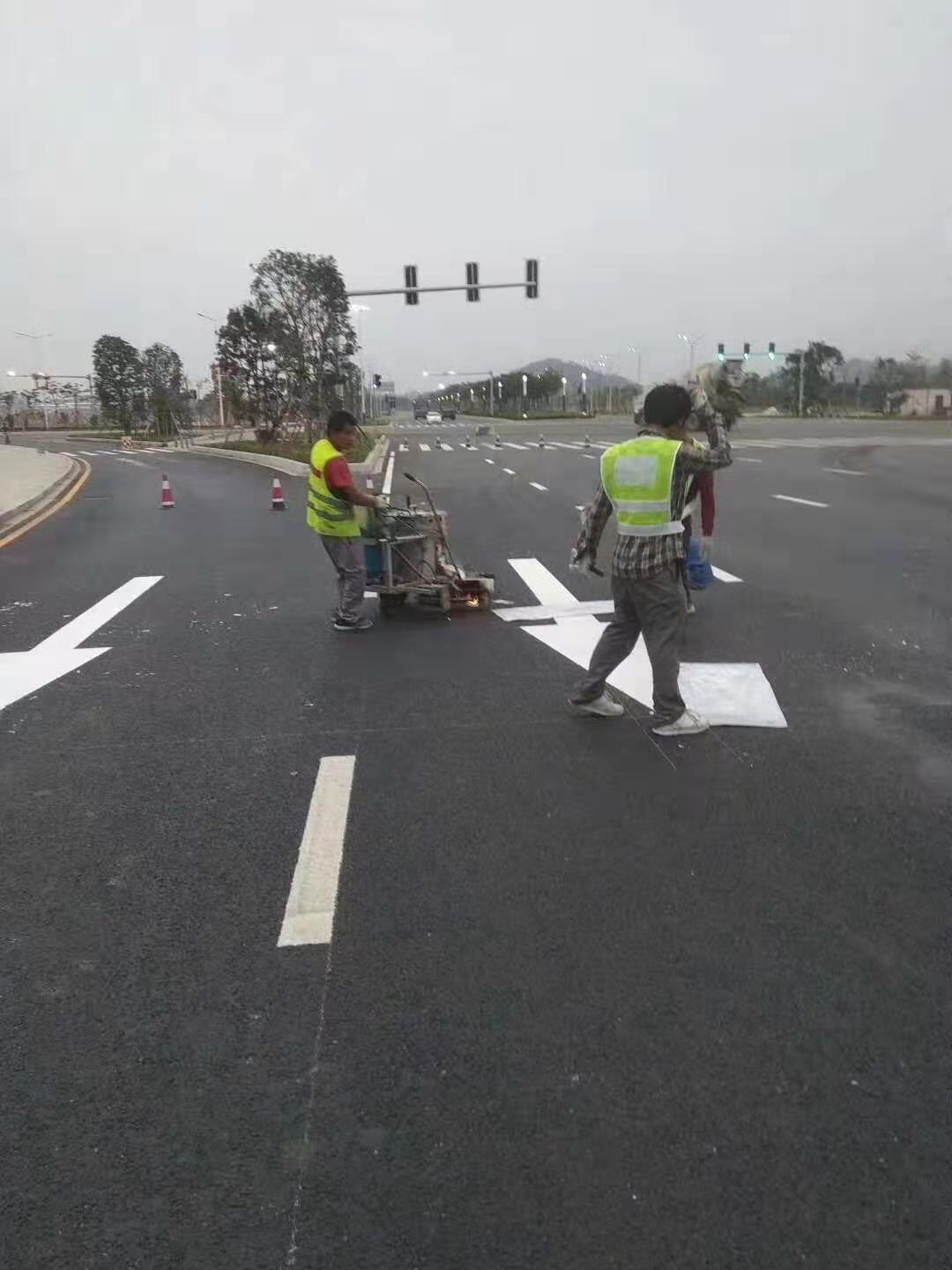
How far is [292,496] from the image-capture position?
2295 cm

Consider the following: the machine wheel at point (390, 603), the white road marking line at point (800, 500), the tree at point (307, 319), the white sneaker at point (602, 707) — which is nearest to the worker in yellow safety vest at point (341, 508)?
the machine wheel at point (390, 603)

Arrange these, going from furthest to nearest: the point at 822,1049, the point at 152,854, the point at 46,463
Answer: the point at 46,463 → the point at 152,854 → the point at 822,1049

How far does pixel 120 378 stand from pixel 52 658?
77.8 m

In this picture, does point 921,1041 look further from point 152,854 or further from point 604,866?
point 152,854

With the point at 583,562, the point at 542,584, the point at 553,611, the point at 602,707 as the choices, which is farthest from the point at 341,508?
the point at 602,707

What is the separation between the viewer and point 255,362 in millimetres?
36906

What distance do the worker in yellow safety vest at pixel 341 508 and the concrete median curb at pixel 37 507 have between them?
8811 millimetres

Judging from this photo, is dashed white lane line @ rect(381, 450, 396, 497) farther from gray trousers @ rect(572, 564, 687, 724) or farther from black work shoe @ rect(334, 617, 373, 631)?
gray trousers @ rect(572, 564, 687, 724)

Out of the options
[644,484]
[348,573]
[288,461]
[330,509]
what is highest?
[644,484]

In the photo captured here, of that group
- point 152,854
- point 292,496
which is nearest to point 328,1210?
point 152,854

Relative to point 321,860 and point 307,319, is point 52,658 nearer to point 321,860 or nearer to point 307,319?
point 321,860

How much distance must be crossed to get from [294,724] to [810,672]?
3369 mm

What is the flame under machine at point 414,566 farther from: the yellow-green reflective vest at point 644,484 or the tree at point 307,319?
the tree at point 307,319

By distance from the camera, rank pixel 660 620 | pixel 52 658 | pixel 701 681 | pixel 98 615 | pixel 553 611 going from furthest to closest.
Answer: pixel 98 615, pixel 553 611, pixel 52 658, pixel 701 681, pixel 660 620
